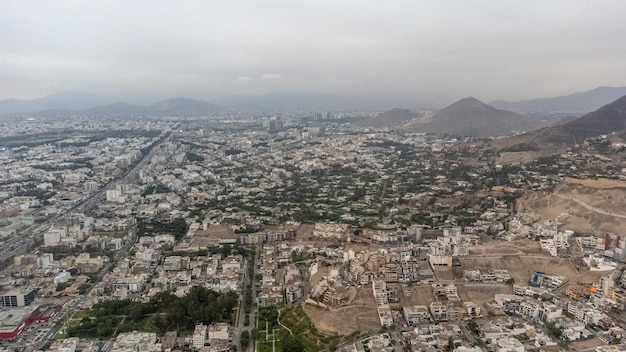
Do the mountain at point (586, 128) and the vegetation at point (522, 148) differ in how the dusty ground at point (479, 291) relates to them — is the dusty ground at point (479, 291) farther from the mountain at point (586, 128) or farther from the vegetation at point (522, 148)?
the mountain at point (586, 128)

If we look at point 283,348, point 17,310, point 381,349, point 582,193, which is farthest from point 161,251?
point 582,193

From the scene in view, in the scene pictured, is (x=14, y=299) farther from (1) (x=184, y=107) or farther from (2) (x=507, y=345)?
(1) (x=184, y=107)

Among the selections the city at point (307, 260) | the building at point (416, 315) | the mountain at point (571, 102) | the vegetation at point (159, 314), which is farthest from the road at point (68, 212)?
the mountain at point (571, 102)

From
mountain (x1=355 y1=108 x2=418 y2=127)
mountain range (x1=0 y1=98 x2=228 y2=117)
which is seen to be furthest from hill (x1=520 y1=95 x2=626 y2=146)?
mountain range (x1=0 y1=98 x2=228 y2=117)

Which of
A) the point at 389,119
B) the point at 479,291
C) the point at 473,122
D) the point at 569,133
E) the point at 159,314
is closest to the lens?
the point at 159,314

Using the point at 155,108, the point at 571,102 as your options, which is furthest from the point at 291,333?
the point at 571,102

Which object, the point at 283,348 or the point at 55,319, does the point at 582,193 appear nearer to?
the point at 283,348

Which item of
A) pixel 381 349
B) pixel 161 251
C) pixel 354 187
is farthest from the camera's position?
pixel 354 187
